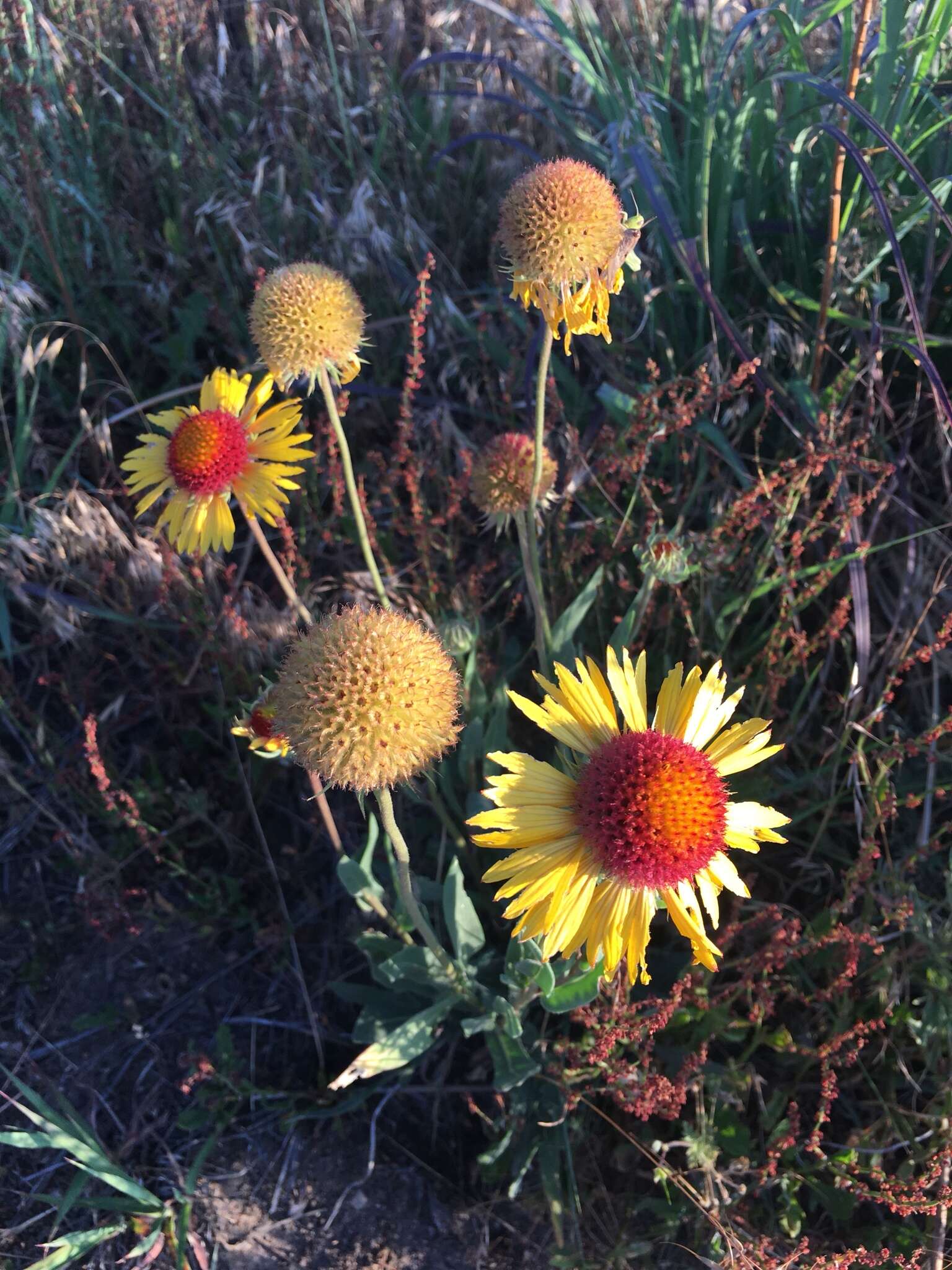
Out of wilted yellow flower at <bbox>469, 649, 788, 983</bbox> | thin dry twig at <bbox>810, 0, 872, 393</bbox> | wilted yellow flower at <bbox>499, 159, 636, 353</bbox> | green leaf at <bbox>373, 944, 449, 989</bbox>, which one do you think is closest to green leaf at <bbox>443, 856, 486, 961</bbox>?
green leaf at <bbox>373, 944, 449, 989</bbox>

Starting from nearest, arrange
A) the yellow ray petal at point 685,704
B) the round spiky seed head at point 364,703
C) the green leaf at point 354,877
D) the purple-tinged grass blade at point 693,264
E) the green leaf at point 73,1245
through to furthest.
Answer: the round spiky seed head at point 364,703
the yellow ray petal at point 685,704
the green leaf at point 73,1245
the green leaf at point 354,877
the purple-tinged grass blade at point 693,264

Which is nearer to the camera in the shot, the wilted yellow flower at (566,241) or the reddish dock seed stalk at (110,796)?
the wilted yellow flower at (566,241)

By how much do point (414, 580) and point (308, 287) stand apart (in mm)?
1065

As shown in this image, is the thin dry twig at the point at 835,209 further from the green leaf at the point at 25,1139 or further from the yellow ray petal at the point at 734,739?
the green leaf at the point at 25,1139

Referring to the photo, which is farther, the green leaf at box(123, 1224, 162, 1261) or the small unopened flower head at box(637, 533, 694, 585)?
the small unopened flower head at box(637, 533, 694, 585)

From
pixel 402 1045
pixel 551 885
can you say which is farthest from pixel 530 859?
pixel 402 1045

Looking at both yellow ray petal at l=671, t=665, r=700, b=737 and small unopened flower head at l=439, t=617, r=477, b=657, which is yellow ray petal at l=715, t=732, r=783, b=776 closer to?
yellow ray petal at l=671, t=665, r=700, b=737

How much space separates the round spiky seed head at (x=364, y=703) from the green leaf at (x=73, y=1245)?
1121 millimetres

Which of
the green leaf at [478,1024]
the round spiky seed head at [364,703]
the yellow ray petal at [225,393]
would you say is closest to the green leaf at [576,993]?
the green leaf at [478,1024]

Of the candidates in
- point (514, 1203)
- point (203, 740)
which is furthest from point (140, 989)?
point (514, 1203)

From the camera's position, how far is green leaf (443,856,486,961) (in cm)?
188

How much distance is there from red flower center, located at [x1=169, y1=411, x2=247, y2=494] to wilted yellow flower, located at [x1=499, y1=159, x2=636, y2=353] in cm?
75

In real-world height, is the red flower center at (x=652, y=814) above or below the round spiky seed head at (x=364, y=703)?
below

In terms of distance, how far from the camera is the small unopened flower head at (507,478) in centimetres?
202
